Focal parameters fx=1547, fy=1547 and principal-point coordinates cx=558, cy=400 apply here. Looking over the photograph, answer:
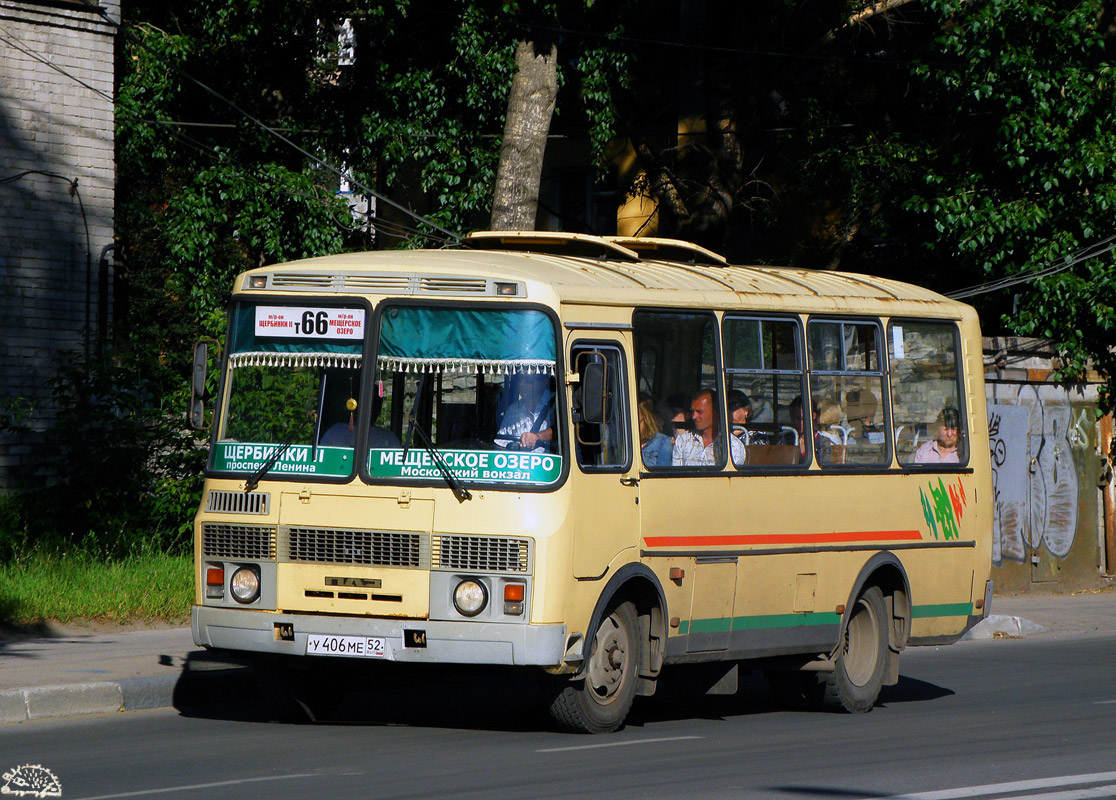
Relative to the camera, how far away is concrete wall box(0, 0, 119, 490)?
55.7 feet

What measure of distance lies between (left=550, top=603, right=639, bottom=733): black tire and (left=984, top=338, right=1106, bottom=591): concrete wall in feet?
41.0

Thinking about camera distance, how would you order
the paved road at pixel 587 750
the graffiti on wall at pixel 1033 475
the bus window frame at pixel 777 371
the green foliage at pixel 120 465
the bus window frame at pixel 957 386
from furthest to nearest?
the graffiti on wall at pixel 1033 475 → the green foliage at pixel 120 465 → the bus window frame at pixel 957 386 → the bus window frame at pixel 777 371 → the paved road at pixel 587 750

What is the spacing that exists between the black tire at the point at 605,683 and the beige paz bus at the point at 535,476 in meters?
0.01

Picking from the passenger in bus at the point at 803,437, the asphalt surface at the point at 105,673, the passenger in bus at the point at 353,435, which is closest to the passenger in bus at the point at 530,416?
the passenger in bus at the point at 353,435

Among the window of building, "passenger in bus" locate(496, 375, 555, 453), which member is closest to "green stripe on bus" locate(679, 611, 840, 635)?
the window of building

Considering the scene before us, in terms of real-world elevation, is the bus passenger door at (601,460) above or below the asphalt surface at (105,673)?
above

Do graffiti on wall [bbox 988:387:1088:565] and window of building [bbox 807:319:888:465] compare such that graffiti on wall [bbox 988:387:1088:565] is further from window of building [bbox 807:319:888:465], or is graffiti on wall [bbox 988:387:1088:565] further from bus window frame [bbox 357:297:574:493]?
bus window frame [bbox 357:297:574:493]

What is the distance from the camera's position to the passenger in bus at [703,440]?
32.8 feet

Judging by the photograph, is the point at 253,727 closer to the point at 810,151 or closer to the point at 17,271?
the point at 17,271

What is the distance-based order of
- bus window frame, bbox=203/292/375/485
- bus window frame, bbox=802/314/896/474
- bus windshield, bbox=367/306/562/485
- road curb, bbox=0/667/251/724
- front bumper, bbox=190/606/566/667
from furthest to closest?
bus window frame, bbox=802/314/896/474 < road curb, bbox=0/667/251/724 < bus window frame, bbox=203/292/375/485 < bus windshield, bbox=367/306/562/485 < front bumper, bbox=190/606/566/667

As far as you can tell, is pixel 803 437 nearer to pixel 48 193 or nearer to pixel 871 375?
pixel 871 375

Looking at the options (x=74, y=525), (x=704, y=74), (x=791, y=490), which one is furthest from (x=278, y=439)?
→ (x=704, y=74)

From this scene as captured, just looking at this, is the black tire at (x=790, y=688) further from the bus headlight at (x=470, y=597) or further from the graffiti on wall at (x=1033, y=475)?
the graffiti on wall at (x=1033, y=475)

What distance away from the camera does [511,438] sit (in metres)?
8.94
